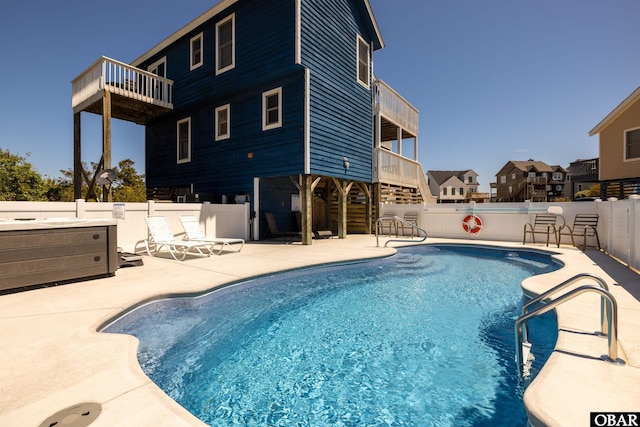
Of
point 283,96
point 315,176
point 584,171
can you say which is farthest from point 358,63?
point 584,171

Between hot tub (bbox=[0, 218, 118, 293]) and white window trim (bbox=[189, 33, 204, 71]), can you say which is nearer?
hot tub (bbox=[0, 218, 118, 293])

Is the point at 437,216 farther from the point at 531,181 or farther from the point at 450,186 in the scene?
the point at 450,186

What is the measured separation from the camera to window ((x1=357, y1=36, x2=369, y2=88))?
42.9 feet

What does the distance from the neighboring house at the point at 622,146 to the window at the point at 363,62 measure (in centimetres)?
1242

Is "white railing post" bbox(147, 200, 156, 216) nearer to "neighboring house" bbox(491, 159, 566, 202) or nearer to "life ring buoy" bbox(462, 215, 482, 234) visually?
"life ring buoy" bbox(462, 215, 482, 234)

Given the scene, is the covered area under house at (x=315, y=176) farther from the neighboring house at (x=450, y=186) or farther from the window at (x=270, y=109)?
the neighboring house at (x=450, y=186)

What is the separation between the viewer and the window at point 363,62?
13.1 m

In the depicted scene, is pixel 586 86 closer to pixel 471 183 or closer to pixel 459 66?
pixel 459 66

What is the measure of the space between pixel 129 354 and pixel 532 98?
1012 inches

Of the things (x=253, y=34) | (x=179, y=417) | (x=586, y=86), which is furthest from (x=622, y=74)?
(x=179, y=417)

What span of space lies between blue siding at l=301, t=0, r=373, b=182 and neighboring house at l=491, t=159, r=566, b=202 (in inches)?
1606

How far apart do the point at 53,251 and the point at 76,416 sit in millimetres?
4037

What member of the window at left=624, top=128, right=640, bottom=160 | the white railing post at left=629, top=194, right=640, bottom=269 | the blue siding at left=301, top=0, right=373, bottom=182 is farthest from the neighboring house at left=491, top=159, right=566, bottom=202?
the white railing post at left=629, top=194, right=640, bottom=269

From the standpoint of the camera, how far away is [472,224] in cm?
1189
